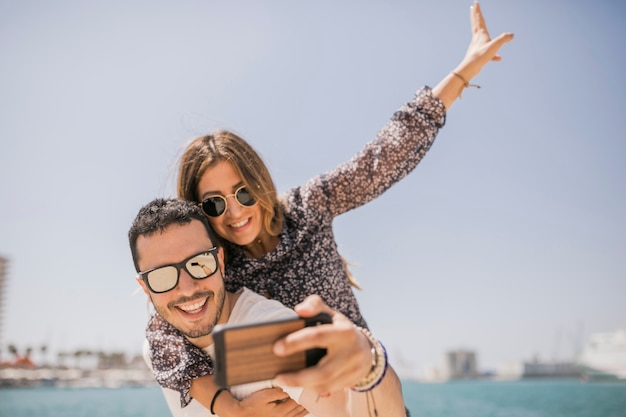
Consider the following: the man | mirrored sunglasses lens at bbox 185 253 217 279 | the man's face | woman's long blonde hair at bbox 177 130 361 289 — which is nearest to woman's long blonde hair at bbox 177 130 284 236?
woman's long blonde hair at bbox 177 130 361 289

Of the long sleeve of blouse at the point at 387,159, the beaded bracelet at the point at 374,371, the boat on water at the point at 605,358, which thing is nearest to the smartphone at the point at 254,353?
→ the beaded bracelet at the point at 374,371

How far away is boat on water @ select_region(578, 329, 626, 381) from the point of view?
10094 centimetres

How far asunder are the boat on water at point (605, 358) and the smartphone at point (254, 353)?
119 meters

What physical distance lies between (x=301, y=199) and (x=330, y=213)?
268 mm

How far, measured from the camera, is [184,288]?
2.72 m

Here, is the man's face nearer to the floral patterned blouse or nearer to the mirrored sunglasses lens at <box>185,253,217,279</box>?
the mirrored sunglasses lens at <box>185,253,217,279</box>

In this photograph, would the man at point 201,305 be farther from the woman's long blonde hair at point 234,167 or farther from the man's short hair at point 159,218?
the woman's long blonde hair at point 234,167

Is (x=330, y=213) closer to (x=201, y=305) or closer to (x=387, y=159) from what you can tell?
(x=387, y=159)

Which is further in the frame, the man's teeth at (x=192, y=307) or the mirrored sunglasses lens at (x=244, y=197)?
the mirrored sunglasses lens at (x=244, y=197)

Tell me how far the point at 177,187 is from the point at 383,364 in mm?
2550

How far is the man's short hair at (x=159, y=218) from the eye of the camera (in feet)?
9.52

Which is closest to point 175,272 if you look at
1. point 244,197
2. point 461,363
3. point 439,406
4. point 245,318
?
point 245,318

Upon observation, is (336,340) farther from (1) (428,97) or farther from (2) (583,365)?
(2) (583,365)

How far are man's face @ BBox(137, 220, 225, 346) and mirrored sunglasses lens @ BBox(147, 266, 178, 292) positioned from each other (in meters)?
0.03
